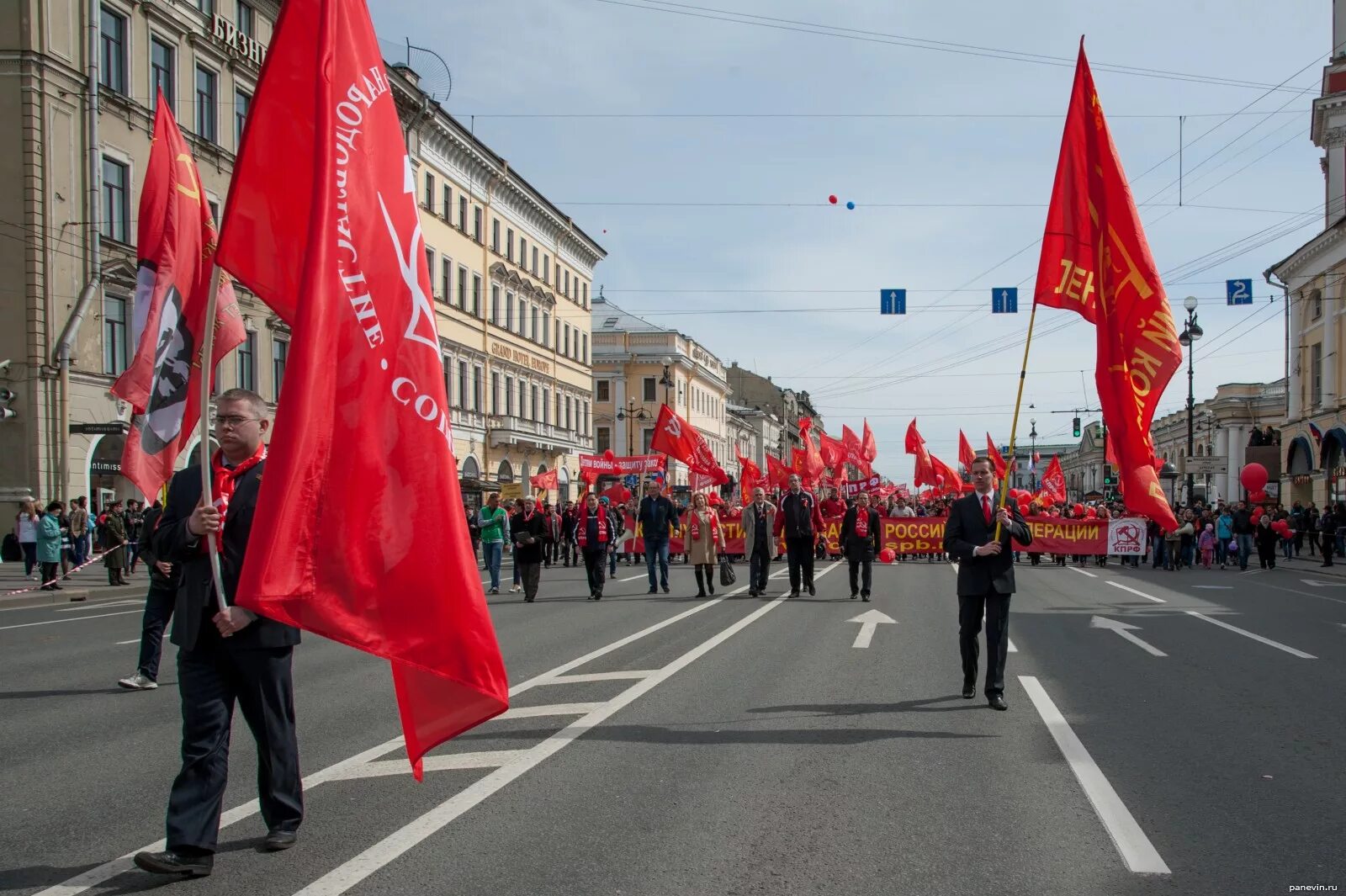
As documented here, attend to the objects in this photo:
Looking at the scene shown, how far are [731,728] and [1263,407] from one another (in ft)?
251

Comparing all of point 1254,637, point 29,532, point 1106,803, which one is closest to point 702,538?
point 1254,637

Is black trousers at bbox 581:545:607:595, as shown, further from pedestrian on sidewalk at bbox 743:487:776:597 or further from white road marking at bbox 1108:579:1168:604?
white road marking at bbox 1108:579:1168:604

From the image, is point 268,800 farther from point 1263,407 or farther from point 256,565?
point 1263,407

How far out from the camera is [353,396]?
15.3 ft

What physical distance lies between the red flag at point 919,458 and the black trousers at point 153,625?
4371cm

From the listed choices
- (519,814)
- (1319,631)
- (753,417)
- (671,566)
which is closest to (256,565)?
(519,814)

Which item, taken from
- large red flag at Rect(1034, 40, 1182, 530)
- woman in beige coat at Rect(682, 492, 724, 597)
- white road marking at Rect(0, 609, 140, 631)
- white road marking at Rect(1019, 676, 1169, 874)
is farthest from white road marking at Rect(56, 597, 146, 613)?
large red flag at Rect(1034, 40, 1182, 530)

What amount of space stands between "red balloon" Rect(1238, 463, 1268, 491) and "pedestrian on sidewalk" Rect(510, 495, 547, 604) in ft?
101

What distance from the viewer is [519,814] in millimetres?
5844

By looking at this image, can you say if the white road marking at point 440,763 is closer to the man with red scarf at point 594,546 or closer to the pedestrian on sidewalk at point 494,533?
the man with red scarf at point 594,546

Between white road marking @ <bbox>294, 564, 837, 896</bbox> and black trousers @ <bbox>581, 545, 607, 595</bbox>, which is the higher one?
white road marking @ <bbox>294, 564, 837, 896</bbox>

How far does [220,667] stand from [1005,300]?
94.3 ft

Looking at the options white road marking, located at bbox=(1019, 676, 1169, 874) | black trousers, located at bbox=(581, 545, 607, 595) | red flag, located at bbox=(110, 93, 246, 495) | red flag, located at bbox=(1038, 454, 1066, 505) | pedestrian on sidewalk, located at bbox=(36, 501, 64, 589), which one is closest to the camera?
white road marking, located at bbox=(1019, 676, 1169, 874)

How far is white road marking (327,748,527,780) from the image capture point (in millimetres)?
6746
